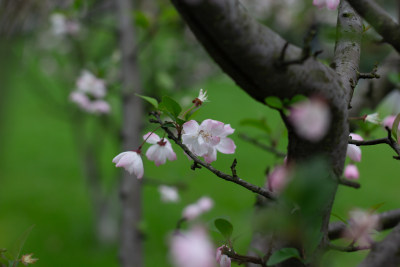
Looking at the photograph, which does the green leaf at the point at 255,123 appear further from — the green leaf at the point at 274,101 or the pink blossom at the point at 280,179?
the green leaf at the point at 274,101

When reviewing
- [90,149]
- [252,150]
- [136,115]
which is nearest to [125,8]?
[136,115]

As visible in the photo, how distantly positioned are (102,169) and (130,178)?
267 centimetres

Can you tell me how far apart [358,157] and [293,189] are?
390 mm

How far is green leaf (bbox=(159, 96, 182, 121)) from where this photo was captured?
24.3 inches

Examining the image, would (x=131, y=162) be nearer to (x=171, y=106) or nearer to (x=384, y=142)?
(x=171, y=106)

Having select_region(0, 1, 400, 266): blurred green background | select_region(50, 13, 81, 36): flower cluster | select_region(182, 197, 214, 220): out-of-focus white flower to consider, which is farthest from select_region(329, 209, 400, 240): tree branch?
select_region(50, 13, 81, 36): flower cluster

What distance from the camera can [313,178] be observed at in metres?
0.32

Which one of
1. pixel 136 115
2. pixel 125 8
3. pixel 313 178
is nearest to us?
pixel 313 178

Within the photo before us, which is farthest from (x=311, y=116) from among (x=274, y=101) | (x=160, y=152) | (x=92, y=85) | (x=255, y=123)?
(x=92, y=85)

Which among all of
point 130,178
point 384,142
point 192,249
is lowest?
point 192,249

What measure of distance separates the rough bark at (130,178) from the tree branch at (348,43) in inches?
46.8

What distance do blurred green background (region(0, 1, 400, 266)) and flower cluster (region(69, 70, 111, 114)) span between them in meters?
0.07

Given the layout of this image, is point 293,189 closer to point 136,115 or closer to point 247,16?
point 247,16

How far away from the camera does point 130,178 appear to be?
174 cm
